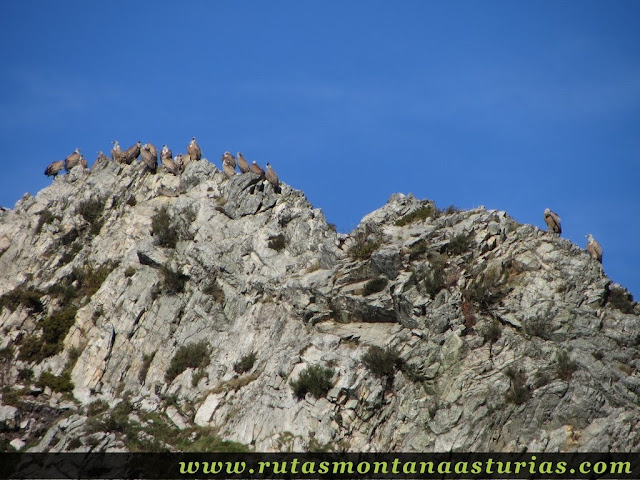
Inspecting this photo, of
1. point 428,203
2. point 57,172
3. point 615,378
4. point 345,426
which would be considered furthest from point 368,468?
point 57,172

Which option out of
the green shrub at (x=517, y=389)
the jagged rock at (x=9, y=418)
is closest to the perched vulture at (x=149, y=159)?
the jagged rock at (x=9, y=418)

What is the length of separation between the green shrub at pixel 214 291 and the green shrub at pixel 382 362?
378 inches

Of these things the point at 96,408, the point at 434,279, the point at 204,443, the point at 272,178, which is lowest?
the point at 204,443

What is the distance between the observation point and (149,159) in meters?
50.2

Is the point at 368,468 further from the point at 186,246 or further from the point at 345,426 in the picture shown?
the point at 186,246

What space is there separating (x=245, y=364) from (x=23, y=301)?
42.2 ft

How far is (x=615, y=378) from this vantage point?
107 feet

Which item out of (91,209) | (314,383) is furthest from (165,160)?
(314,383)

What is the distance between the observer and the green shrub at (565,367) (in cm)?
3303

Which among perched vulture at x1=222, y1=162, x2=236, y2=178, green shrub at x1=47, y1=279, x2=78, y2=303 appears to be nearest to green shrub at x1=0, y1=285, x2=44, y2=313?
green shrub at x1=47, y1=279, x2=78, y2=303

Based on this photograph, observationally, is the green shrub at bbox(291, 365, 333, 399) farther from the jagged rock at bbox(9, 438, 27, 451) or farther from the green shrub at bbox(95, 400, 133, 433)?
the jagged rock at bbox(9, 438, 27, 451)

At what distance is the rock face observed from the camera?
3300cm

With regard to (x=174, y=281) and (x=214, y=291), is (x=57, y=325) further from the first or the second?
(x=214, y=291)

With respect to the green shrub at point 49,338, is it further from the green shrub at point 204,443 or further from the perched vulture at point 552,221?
the perched vulture at point 552,221
